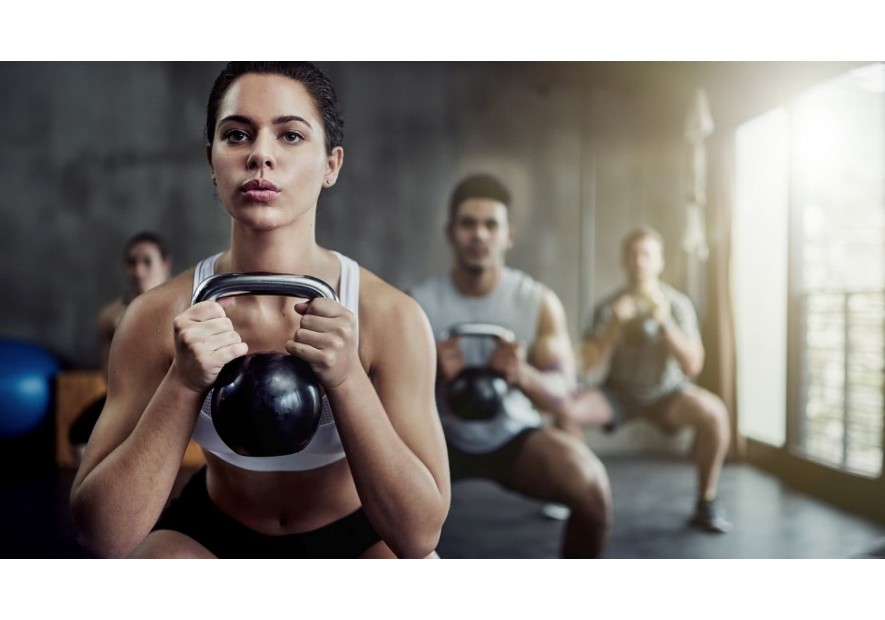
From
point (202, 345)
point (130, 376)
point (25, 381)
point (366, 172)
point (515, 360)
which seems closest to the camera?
point (202, 345)

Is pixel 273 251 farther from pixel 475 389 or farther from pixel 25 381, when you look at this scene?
pixel 25 381

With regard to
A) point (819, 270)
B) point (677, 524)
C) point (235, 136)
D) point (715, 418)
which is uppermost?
point (235, 136)

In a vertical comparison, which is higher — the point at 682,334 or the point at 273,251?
the point at 273,251

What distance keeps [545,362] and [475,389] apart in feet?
0.81

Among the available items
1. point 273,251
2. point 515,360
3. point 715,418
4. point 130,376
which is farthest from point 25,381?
point 715,418

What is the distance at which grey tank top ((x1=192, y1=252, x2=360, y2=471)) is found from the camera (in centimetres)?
161

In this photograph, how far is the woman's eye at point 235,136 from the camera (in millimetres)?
1627

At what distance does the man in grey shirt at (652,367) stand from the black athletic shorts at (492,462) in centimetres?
16

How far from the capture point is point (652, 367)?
7.34 ft
